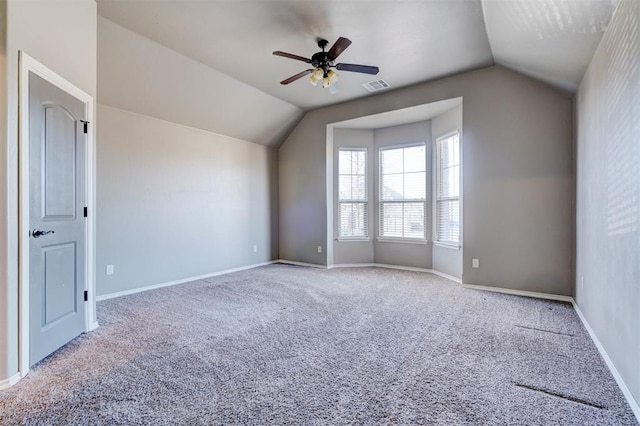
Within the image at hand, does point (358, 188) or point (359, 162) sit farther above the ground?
point (359, 162)

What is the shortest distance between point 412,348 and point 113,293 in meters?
3.79

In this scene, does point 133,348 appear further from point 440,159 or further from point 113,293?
point 440,159

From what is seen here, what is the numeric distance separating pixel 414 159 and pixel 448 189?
945mm

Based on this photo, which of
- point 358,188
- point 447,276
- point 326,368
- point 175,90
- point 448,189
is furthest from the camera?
point 358,188

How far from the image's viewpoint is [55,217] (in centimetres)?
244

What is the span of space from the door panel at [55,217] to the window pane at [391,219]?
481 cm

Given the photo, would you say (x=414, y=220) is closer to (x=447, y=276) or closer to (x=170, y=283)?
(x=447, y=276)

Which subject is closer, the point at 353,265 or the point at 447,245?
the point at 447,245

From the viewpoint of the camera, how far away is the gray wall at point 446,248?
15.8 ft

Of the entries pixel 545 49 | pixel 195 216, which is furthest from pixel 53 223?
pixel 545 49

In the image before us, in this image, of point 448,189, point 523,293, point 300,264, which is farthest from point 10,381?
point 448,189

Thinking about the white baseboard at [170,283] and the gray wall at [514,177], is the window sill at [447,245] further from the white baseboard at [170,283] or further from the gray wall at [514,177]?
the white baseboard at [170,283]

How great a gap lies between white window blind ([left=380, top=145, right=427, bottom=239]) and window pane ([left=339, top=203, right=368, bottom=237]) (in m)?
0.36

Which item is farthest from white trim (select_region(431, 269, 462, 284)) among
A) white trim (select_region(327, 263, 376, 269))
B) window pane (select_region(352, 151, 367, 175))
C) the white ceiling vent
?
the white ceiling vent
